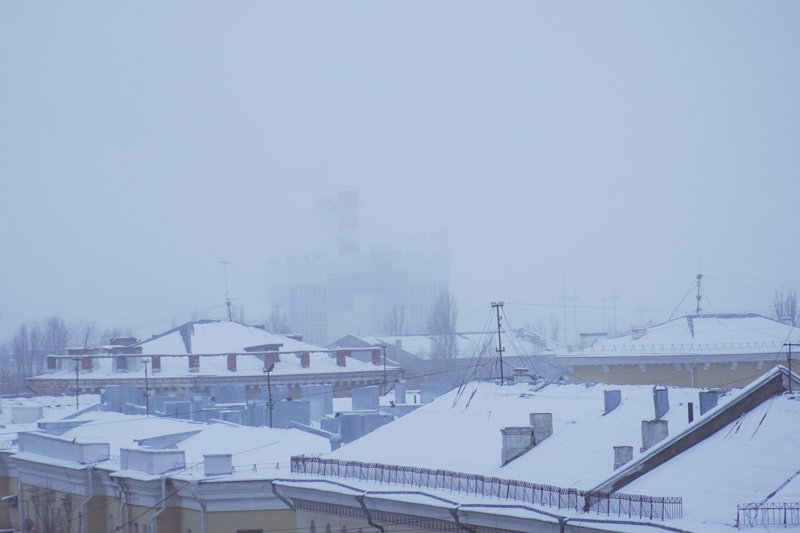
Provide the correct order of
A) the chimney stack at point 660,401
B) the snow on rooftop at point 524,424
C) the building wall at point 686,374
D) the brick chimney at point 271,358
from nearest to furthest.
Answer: the snow on rooftop at point 524,424 → the chimney stack at point 660,401 → the building wall at point 686,374 → the brick chimney at point 271,358

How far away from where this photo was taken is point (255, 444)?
72.6 ft

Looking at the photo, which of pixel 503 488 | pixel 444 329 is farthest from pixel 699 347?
pixel 444 329

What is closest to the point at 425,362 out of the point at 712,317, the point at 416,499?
the point at 712,317

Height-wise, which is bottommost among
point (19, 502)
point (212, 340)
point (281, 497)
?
point (19, 502)

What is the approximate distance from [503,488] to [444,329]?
8220cm

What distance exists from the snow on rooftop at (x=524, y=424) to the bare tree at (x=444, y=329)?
228 ft

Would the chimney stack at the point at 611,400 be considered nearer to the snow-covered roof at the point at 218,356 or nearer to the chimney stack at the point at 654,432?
the chimney stack at the point at 654,432

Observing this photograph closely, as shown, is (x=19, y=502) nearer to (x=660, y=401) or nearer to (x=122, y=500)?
(x=122, y=500)

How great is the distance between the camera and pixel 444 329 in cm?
9681

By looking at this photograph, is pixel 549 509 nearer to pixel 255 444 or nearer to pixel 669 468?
pixel 669 468

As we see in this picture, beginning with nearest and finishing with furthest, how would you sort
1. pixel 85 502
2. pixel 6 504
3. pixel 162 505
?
pixel 162 505, pixel 85 502, pixel 6 504

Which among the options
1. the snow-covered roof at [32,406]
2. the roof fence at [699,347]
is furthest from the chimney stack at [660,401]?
the roof fence at [699,347]

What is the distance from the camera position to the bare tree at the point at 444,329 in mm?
91125

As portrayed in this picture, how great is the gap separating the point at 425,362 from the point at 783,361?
177 feet
